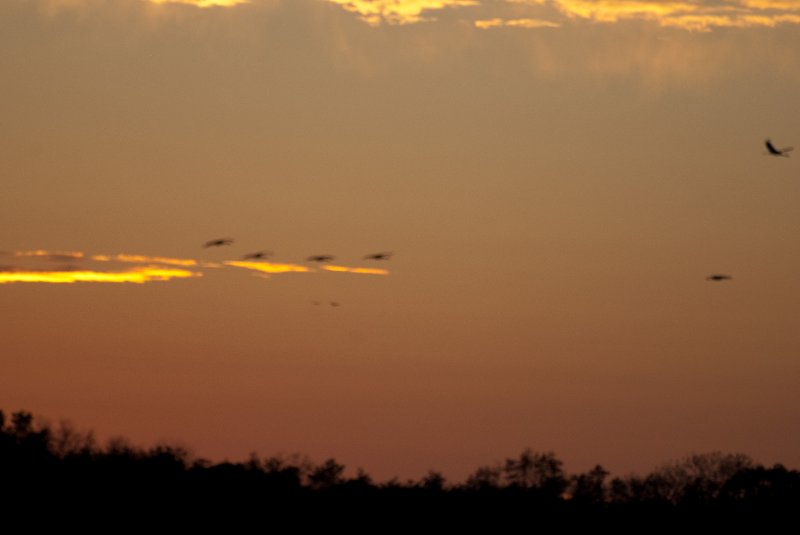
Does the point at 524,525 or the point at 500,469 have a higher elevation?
the point at 500,469

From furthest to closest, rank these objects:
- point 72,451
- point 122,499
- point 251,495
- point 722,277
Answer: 1. point 72,451
2. point 251,495
3. point 122,499
4. point 722,277

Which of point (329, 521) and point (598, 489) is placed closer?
point (329, 521)

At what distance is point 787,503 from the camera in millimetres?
111000

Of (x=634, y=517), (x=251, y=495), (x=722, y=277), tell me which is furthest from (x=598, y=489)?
(x=722, y=277)

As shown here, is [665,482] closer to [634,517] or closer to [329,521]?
[634,517]

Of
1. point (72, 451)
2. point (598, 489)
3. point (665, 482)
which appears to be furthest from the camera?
point (665, 482)

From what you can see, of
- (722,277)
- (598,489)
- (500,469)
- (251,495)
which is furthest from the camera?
(500,469)

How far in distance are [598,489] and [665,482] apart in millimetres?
33142

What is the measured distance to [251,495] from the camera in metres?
102

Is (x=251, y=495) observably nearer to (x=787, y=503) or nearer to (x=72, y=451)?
(x=72, y=451)

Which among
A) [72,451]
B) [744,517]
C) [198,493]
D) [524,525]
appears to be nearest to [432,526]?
[524,525]

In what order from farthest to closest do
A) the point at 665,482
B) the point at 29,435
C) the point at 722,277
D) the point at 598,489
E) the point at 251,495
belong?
the point at 665,482 → the point at 598,489 → the point at 29,435 → the point at 251,495 → the point at 722,277

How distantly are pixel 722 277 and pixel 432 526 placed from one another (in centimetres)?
3971

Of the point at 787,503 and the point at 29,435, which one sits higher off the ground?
the point at 29,435
